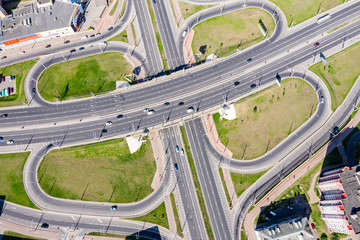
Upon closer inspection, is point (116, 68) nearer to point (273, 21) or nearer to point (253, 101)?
point (253, 101)

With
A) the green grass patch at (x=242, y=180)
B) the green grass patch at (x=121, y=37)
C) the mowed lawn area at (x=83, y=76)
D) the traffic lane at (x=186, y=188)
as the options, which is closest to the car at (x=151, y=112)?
the traffic lane at (x=186, y=188)

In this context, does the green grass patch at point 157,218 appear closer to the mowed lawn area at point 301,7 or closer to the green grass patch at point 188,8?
the green grass patch at point 188,8

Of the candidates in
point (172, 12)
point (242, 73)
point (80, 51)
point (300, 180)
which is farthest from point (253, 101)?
point (80, 51)

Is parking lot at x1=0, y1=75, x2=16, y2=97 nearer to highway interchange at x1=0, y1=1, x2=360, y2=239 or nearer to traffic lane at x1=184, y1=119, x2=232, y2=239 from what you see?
highway interchange at x1=0, y1=1, x2=360, y2=239

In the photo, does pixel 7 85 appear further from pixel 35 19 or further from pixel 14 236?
pixel 14 236

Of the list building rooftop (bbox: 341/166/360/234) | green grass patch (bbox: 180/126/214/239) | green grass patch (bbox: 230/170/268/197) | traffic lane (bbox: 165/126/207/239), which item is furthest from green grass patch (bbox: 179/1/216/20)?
building rooftop (bbox: 341/166/360/234)

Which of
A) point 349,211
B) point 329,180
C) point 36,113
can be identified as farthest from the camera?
point 36,113
